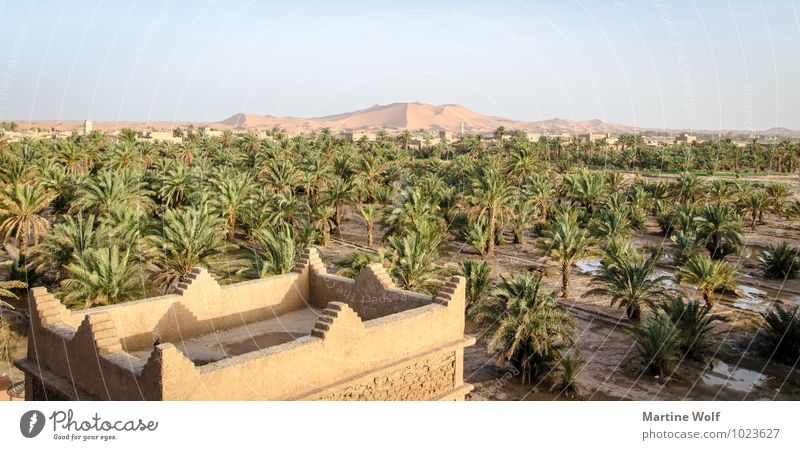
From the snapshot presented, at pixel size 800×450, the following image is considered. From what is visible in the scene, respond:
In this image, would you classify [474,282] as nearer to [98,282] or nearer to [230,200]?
[98,282]

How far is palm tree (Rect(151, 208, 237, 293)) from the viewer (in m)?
20.7

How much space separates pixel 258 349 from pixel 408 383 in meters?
2.80

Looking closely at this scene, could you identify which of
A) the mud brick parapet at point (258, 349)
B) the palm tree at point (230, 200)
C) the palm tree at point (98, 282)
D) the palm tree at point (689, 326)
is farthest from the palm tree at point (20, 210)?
the palm tree at point (689, 326)

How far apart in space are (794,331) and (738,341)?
2.19 metres

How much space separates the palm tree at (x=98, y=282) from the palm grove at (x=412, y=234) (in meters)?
0.04

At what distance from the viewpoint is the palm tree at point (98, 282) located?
17.5 metres

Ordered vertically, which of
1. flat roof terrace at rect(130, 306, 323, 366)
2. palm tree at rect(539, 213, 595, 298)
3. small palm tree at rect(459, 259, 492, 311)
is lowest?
small palm tree at rect(459, 259, 492, 311)

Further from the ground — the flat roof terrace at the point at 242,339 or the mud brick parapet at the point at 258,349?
the mud brick parapet at the point at 258,349

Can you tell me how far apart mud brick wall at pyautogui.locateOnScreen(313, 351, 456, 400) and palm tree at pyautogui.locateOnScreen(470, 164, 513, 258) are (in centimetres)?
2177

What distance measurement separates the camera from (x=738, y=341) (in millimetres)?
22047

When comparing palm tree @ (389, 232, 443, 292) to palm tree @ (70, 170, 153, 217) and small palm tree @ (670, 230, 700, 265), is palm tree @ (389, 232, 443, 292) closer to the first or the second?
palm tree @ (70, 170, 153, 217)

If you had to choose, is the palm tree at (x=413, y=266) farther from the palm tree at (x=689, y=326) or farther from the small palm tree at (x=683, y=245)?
the small palm tree at (x=683, y=245)

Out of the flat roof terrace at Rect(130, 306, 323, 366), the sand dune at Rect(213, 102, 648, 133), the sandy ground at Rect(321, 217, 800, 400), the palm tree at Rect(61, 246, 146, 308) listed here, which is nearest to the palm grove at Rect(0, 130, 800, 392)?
the palm tree at Rect(61, 246, 146, 308)

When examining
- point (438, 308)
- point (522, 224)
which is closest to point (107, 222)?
point (438, 308)
